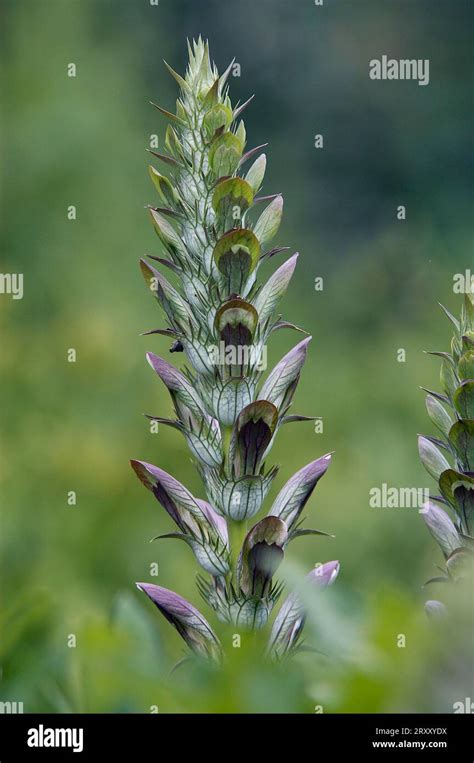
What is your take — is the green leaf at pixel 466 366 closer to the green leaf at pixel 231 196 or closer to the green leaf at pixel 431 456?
the green leaf at pixel 431 456

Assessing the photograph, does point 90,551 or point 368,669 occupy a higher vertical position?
point 90,551

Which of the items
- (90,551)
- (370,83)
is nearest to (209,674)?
(90,551)

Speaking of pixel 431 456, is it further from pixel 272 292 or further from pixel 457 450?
pixel 272 292

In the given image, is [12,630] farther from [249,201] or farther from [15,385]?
[15,385]

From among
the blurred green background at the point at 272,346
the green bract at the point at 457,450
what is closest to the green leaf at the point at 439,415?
the green bract at the point at 457,450

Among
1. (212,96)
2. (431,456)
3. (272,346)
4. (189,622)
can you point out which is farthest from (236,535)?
(272,346)
